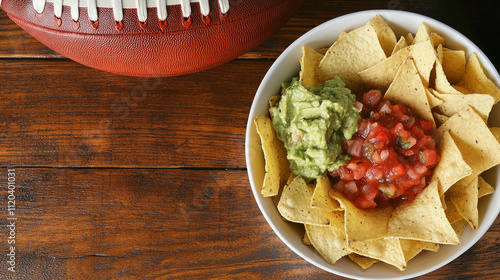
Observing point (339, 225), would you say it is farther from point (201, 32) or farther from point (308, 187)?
point (201, 32)

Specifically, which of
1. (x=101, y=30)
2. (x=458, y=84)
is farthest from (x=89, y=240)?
(x=458, y=84)

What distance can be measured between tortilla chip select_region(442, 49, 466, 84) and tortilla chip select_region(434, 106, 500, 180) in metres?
0.16

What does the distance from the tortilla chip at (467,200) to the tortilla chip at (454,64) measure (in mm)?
337

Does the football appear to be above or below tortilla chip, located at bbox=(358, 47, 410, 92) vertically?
above

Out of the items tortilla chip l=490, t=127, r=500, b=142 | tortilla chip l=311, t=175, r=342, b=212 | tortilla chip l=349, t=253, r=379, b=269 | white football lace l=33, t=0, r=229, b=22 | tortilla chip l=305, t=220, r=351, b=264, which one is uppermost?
white football lace l=33, t=0, r=229, b=22

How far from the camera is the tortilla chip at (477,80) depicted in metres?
1.27

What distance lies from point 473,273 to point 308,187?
719 millimetres

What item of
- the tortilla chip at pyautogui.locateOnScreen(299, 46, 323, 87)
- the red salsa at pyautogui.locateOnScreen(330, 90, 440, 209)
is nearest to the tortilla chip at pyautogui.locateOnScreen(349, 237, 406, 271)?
the red salsa at pyautogui.locateOnScreen(330, 90, 440, 209)

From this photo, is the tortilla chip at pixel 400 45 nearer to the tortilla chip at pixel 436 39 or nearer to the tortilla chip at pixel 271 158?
the tortilla chip at pixel 436 39

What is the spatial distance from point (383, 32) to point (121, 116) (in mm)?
952

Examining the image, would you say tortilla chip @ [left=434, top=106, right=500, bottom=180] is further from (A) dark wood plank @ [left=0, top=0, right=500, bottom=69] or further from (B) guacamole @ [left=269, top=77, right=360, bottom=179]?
(A) dark wood plank @ [left=0, top=0, right=500, bottom=69]

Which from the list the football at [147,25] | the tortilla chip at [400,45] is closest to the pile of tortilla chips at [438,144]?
the tortilla chip at [400,45]

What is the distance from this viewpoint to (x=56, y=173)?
1583mm

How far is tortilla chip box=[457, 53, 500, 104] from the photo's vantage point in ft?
4.17
